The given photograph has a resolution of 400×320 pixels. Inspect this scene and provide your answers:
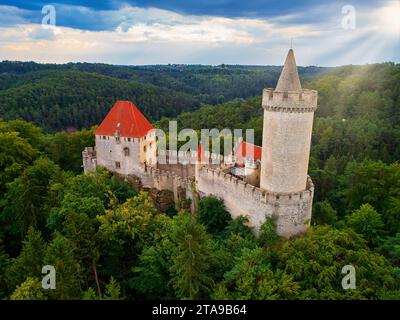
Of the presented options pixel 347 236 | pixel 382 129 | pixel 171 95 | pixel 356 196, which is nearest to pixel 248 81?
pixel 171 95

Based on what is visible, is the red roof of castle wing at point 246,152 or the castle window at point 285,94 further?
the red roof of castle wing at point 246,152

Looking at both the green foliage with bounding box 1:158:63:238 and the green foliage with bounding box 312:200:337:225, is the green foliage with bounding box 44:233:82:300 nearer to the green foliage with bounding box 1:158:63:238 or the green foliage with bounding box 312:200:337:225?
the green foliage with bounding box 1:158:63:238

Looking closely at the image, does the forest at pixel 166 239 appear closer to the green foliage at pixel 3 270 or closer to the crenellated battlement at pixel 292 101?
the green foliage at pixel 3 270

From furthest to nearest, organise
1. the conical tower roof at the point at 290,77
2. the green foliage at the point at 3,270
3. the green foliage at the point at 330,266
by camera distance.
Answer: the conical tower roof at the point at 290,77
the green foliage at the point at 3,270
the green foliage at the point at 330,266

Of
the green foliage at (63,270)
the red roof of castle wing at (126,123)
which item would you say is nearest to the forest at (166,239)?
the green foliage at (63,270)

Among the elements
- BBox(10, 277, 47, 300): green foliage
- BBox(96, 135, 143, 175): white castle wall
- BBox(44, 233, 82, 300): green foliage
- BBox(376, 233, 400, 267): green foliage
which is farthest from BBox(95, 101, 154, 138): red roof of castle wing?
BBox(376, 233, 400, 267): green foliage
